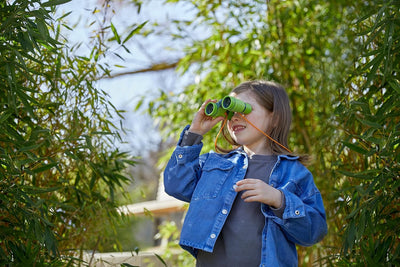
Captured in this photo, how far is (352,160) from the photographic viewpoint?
82.8 inches

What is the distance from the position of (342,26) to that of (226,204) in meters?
1.66

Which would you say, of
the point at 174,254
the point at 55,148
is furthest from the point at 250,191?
the point at 174,254

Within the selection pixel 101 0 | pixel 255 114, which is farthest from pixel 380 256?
pixel 101 0

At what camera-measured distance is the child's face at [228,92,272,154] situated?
1.79 meters

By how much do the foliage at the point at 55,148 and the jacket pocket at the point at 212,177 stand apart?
1.36 ft

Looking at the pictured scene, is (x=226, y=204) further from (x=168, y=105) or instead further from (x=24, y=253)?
(x=168, y=105)

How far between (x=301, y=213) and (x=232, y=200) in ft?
0.77

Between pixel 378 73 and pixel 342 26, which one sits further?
pixel 342 26

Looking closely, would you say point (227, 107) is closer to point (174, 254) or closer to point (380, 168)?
point (380, 168)

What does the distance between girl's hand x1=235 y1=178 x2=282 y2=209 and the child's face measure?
28cm

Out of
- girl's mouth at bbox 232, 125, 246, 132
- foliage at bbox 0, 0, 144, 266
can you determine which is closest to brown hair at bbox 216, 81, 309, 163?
girl's mouth at bbox 232, 125, 246, 132

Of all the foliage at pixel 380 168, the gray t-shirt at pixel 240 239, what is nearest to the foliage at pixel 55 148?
the gray t-shirt at pixel 240 239

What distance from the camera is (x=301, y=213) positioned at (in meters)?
1.56

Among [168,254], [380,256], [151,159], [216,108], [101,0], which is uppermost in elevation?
[101,0]
